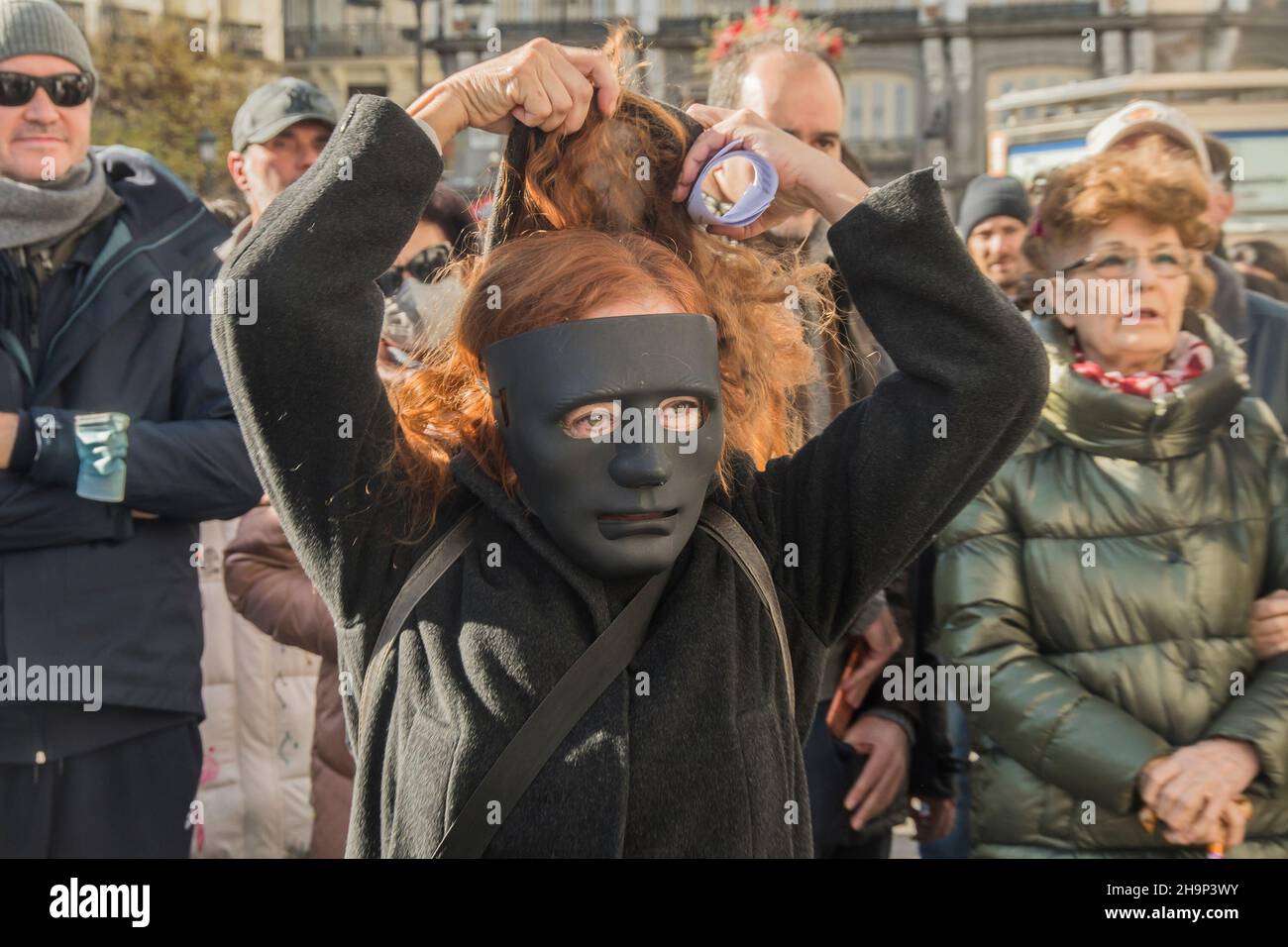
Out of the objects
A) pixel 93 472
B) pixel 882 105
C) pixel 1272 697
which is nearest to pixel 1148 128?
pixel 1272 697

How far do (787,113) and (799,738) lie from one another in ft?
6.70

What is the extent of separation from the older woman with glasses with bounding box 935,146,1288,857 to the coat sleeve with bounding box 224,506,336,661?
5.03ft

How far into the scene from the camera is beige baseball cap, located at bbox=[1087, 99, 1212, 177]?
446 cm

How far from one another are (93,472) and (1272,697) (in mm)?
2468

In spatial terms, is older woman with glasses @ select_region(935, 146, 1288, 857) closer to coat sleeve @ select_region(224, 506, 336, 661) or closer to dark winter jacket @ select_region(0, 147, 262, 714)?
coat sleeve @ select_region(224, 506, 336, 661)

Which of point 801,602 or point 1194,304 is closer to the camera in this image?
point 801,602

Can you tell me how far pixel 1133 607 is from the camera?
323 cm

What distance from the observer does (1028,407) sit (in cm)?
210
